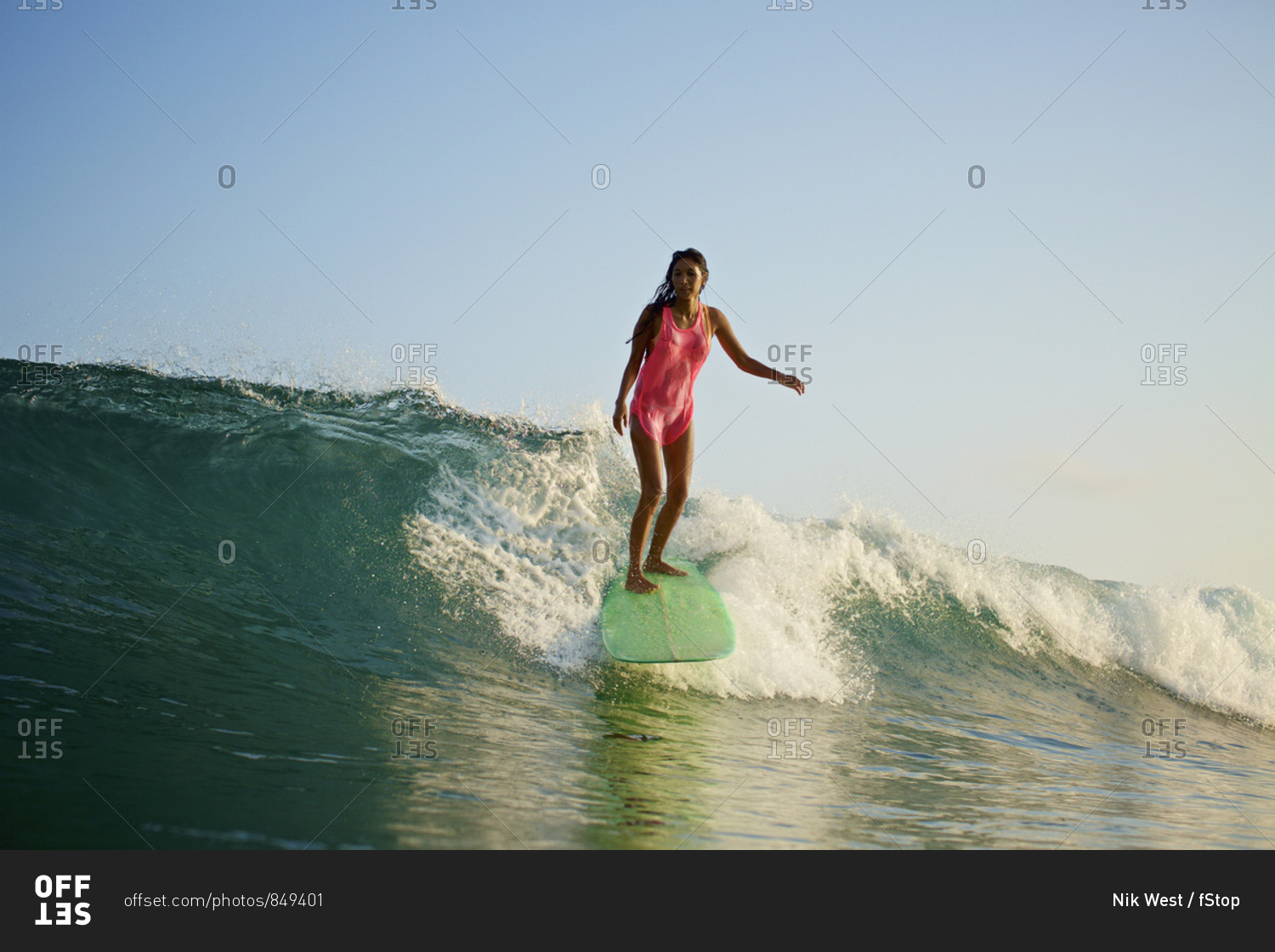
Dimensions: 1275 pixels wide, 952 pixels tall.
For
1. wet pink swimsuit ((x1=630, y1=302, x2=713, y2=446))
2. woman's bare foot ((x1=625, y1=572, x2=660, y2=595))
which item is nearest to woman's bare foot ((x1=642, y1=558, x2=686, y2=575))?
woman's bare foot ((x1=625, y1=572, x2=660, y2=595))

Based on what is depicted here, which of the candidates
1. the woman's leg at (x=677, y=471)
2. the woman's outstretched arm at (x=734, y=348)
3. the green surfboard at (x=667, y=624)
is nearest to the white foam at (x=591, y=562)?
the green surfboard at (x=667, y=624)

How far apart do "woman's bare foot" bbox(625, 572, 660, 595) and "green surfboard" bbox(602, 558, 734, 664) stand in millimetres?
71

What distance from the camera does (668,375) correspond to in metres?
4.91

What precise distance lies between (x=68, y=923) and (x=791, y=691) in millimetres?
4868

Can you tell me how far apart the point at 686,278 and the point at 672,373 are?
59 centimetres

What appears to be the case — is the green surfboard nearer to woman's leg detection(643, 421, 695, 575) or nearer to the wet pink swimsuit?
woman's leg detection(643, 421, 695, 575)

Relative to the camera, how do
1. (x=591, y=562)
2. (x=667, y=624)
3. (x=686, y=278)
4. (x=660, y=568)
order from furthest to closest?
1. (x=591, y=562)
2. (x=660, y=568)
3. (x=667, y=624)
4. (x=686, y=278)

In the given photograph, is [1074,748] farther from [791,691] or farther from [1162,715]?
[1162,715]

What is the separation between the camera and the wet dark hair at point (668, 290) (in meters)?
4.73

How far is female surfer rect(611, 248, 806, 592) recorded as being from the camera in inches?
189

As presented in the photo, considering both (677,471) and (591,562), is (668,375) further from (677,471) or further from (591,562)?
(591,562)

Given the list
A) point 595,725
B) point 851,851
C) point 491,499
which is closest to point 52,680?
point 595,725

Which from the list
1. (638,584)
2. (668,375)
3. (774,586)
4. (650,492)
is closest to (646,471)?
(650,492)

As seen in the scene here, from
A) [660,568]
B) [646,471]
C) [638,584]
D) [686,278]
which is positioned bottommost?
[638,584]
